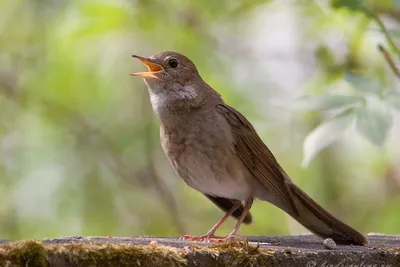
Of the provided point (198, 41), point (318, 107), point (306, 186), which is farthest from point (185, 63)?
point (306, 186)

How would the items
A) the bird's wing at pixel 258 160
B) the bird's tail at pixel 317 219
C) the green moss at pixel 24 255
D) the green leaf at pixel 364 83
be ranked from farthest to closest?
the bird's wing at pixel 258 160 → the bird's tail at pixel 317 219 → the green leaf at pixel 364 83 → the green moss at pixel 24 255

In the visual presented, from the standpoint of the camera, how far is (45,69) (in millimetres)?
6992

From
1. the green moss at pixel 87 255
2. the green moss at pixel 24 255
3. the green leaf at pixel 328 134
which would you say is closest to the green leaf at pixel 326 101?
the green leaf at pixel 328 134

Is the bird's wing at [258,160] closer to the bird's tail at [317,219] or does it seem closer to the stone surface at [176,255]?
the bird's tail at [317,219]

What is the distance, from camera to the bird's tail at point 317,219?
4.17 metres

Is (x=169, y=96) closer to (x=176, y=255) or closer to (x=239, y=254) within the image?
(x=239, y=254)

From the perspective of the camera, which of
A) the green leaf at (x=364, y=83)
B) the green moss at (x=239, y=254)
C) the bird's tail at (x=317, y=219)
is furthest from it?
the bird's tail at (x=317, y=219)

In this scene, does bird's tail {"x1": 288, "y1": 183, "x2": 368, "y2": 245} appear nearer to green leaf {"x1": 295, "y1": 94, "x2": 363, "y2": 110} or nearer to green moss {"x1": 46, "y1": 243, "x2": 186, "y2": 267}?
green leaf {"x1": 295, "y1": 94, "x2": 363, "y2": 110}

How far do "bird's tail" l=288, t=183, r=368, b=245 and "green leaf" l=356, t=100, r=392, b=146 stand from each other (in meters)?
0.72

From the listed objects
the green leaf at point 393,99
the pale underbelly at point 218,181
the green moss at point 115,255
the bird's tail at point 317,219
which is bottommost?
the bird's tail at point 317,219

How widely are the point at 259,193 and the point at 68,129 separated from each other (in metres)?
3.43

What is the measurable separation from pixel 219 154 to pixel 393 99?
110 cm

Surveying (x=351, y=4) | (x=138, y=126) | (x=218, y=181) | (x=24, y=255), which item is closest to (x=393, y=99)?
(x=351, y=4)

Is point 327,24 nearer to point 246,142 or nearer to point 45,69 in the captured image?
point 246,142
